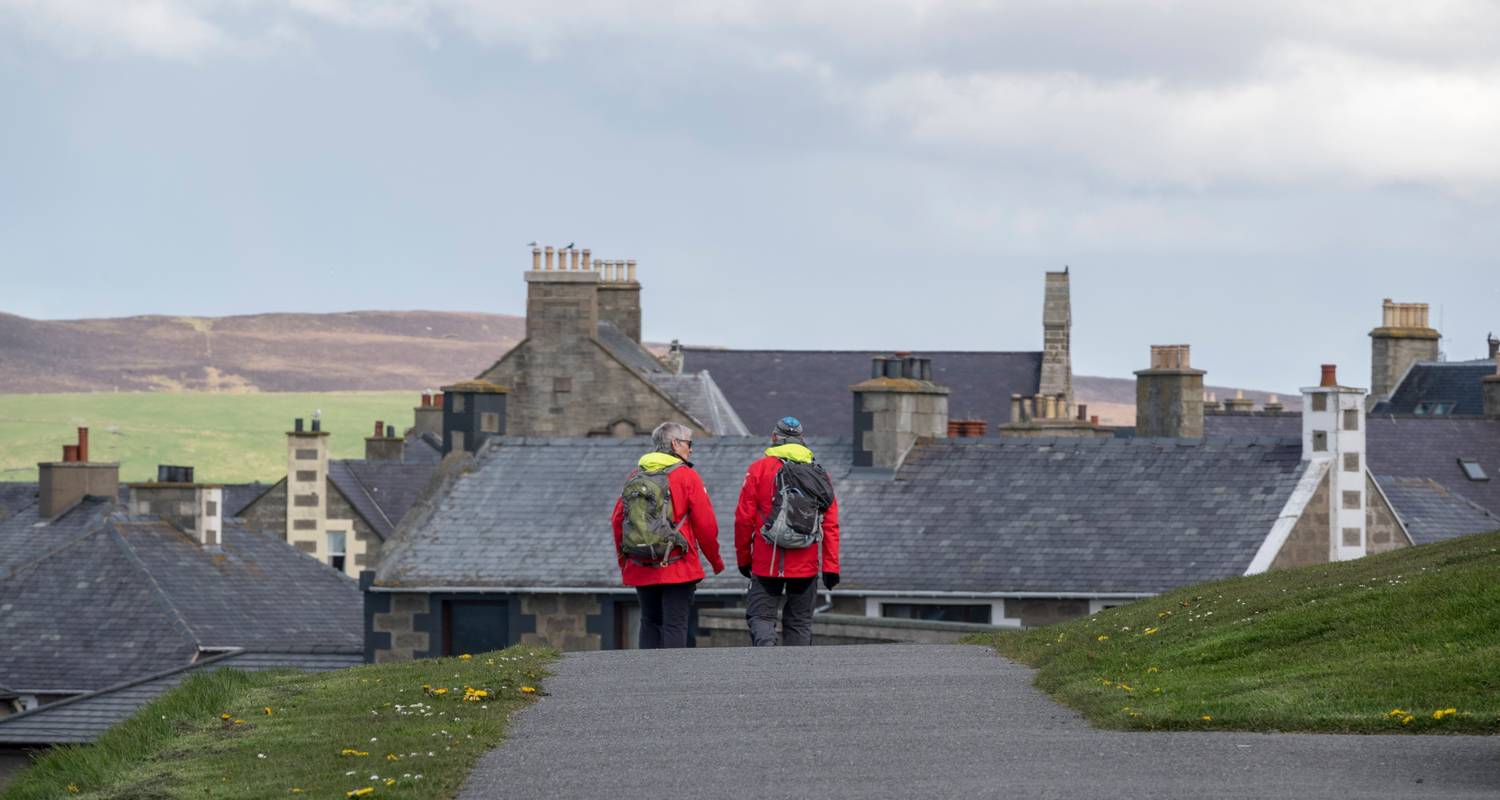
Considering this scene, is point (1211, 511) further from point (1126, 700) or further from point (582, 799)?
point (582, 799)

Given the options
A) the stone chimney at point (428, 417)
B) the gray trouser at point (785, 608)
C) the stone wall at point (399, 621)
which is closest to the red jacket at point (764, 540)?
the gray trouser at point (785, 608)

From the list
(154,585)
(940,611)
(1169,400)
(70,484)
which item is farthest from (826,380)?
(940,611)

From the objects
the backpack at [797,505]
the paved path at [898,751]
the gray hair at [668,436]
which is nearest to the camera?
the paved path at [898,751]

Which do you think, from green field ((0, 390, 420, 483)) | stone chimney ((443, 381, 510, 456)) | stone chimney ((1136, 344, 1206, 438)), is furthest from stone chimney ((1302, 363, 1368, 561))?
green field ((0, 390, 420, 483))

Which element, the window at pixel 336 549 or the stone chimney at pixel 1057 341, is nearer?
the window at pixel 336 549

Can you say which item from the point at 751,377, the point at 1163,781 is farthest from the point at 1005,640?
the point at 751,377

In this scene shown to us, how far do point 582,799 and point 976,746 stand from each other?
246cm

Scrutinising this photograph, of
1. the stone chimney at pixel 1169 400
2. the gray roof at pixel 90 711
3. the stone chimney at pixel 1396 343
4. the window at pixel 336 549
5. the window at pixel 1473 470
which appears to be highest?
the stone chimney at pixel 1396 343

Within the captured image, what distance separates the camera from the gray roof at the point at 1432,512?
4312 centimetres

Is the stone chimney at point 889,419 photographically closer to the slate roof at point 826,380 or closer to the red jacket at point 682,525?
the red jacket at point 682,525

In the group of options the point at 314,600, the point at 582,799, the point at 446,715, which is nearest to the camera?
the point at 582,799

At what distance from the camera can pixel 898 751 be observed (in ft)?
→ 46.5

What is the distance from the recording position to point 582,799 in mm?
12914

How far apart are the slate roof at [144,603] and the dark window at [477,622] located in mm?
1466
